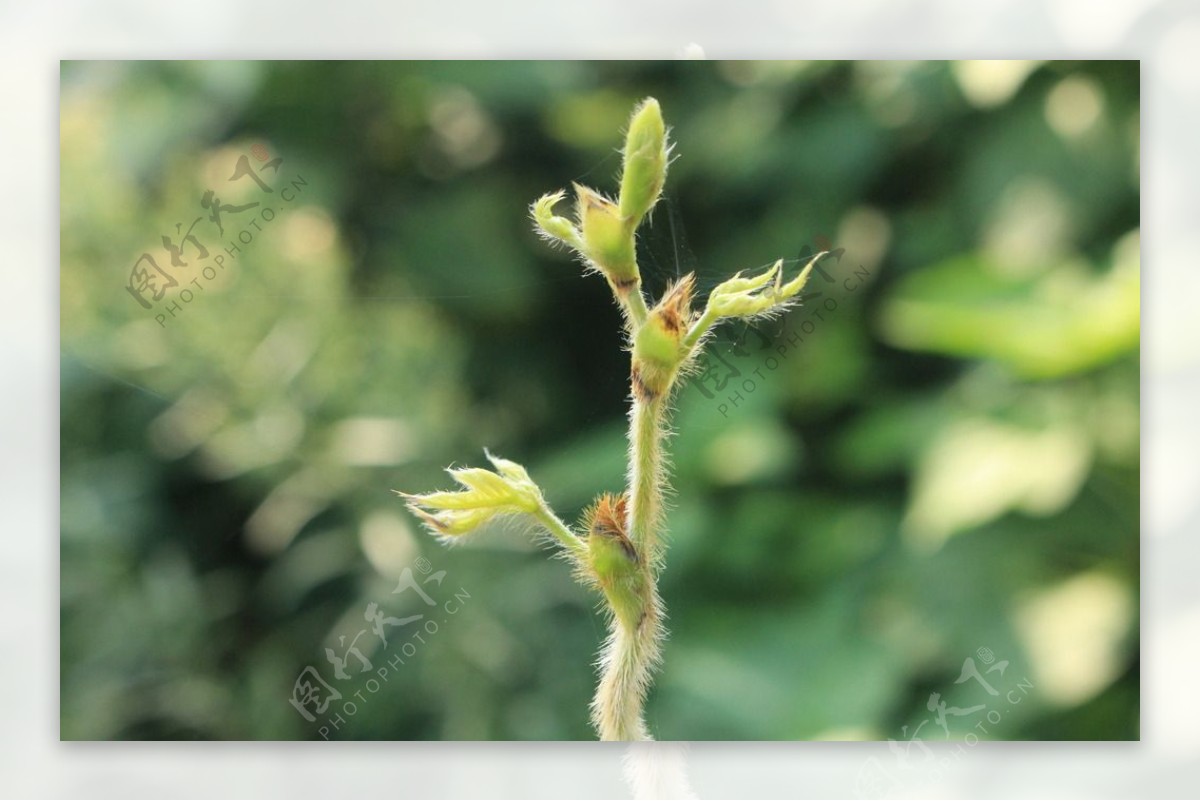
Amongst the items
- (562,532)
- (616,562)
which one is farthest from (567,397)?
(616,562)

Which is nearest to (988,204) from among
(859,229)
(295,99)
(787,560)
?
(859,229)

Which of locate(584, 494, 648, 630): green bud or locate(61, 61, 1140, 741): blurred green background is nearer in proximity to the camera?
locate(584, 494, 648, 630): green bud

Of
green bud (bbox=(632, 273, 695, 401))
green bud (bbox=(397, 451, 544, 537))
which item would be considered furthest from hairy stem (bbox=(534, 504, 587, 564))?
green bud (bbox=(632, 273, 695, 401))

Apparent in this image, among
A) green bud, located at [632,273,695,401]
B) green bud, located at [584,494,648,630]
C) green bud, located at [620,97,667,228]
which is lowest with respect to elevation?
green bud, located at [584,494,648,630]

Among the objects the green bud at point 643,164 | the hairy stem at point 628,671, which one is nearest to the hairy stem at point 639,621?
the hairy stem at point 628,671

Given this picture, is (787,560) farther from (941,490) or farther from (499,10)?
(499,10)

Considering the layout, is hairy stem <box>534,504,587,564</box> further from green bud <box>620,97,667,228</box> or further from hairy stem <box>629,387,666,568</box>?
green bud <box>620,97,667,228</box>

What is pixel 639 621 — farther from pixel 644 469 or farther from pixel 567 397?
pixel 567 397
